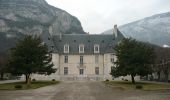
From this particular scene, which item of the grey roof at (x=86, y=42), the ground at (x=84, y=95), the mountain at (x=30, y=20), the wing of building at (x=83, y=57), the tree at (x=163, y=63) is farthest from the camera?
the mountain at (x=30, y=20)

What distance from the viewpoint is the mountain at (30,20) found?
160988 millimetres

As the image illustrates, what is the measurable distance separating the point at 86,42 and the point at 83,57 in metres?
4.17

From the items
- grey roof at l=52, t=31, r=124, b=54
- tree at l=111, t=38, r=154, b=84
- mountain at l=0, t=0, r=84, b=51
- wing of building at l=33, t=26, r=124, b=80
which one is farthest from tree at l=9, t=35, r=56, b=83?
mountain at l=0, t=0, r=84, b=51

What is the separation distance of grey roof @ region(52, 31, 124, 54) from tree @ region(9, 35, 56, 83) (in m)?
24.3

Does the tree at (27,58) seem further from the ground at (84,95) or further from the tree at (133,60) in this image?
the ground at (84,95)

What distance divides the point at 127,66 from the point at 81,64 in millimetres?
28656

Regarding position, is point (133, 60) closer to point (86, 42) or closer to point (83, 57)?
point (83, 57)

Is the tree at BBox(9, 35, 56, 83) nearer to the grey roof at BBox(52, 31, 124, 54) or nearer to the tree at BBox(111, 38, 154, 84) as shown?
the tree at BBox(111, 38, 154, 84)

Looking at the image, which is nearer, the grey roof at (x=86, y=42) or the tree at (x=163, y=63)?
the tree at (x=163, y=63)

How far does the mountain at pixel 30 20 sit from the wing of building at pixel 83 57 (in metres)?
76.0

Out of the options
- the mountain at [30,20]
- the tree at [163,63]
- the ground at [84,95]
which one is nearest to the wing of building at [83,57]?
the tree at [163,63]

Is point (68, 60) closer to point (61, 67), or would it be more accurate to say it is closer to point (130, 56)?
point (61, 67)

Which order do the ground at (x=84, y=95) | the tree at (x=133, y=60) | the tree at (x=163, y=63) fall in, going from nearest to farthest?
the ground at (x=84, y=95) → the tree at (x=133, y=60) → the tree at (x=163, y=63)

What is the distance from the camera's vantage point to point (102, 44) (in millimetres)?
76000
